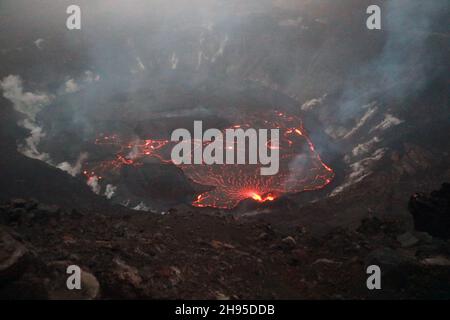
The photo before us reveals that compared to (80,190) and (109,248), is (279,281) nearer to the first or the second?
(109,248)

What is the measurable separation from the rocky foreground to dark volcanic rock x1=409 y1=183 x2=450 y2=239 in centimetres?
6

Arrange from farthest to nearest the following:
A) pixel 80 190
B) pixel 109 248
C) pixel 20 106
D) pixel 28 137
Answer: pixel 20 106 → pixel 28 137 → pixel 80 190 → pixel 109 248

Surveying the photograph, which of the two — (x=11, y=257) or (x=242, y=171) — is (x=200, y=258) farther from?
(x=242, y=171)

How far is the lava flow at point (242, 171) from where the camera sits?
26.4 meters

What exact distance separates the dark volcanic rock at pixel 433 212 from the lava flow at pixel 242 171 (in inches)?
337

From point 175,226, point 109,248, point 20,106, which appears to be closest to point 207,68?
point 20,106

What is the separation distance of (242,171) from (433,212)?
42.1 feet

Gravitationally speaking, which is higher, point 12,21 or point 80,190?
point 12,21

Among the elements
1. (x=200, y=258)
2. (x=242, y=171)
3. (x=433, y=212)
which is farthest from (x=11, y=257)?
(x=242, y=171)

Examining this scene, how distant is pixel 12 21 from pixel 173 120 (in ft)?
71.2

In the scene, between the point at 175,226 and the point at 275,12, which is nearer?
the point at 175,226

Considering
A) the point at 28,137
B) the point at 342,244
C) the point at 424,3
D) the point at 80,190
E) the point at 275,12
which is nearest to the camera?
the point at 342,244

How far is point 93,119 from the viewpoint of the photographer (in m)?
33.5

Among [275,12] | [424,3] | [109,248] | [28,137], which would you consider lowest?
[109,248]
